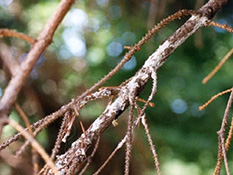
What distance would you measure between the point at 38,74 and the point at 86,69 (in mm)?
237

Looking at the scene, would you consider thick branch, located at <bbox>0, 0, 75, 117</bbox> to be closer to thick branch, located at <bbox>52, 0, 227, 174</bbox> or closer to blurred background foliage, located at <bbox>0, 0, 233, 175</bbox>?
thick branch, located at <bbox>52, 0, 227, 174</bbox>

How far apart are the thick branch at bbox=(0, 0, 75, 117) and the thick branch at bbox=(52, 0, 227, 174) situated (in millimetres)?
171

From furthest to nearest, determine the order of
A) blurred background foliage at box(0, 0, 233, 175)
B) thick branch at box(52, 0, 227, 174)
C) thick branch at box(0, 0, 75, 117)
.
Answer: blurred background foliage at box(0, 0, 233, 175) → thick branch at box(52, 0, 227, 174) → thick branch at box(0, 0, 75, 117)

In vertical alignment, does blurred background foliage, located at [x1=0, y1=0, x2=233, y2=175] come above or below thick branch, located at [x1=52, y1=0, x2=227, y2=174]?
above

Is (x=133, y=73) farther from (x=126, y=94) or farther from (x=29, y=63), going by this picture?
(x=29, y=63)

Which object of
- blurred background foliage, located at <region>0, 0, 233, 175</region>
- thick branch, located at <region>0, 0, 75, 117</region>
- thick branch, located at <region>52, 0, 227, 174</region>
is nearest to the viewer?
thick branch, located at <region>0, 0, 75, 117</region>

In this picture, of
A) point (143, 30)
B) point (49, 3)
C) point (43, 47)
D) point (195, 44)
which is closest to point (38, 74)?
point (49, 3)

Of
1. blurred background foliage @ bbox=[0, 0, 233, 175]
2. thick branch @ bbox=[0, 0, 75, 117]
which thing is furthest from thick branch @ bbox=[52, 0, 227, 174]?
blurred background foliage @ bbox=[0, 0, 233, 175]

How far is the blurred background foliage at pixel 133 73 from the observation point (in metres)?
1.43

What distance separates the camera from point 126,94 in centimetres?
42

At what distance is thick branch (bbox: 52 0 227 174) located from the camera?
38cm

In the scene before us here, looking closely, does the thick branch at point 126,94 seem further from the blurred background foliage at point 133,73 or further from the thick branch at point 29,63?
the blurred background foliage at point 133,73

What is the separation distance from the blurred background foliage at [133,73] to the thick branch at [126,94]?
88 centimetres

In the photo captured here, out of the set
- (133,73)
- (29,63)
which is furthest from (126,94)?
(133,73)
